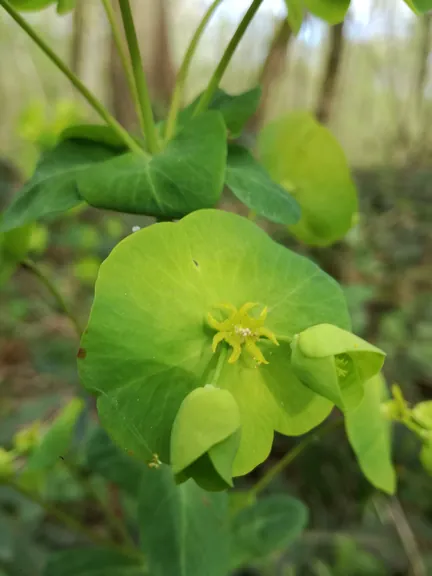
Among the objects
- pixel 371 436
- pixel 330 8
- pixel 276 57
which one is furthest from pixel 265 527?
pixel 276 57

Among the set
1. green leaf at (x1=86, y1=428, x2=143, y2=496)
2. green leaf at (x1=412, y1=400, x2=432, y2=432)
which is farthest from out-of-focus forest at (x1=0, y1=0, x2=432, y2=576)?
green leaf at (x1=412, y1=400, x2=432, y2=432)

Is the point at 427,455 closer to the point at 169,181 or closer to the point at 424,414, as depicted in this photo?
the point at 424,414

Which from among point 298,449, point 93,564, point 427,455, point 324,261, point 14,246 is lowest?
point 324,261

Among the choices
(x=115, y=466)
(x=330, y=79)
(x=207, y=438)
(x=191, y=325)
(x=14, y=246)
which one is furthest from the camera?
(x=330, y=79)

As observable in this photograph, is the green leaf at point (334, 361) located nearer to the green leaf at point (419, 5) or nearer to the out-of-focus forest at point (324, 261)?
the green leaf at point (419, 5)

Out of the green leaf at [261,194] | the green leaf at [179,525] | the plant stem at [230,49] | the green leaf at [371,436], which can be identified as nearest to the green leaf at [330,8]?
the plant stem at [230,49]

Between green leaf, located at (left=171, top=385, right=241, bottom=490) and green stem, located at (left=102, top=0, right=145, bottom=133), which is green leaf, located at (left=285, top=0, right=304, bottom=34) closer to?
green stem, located at (left=102, top=0, right=145, bottom=133)

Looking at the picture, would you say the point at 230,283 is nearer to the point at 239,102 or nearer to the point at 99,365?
the point at 99,365
